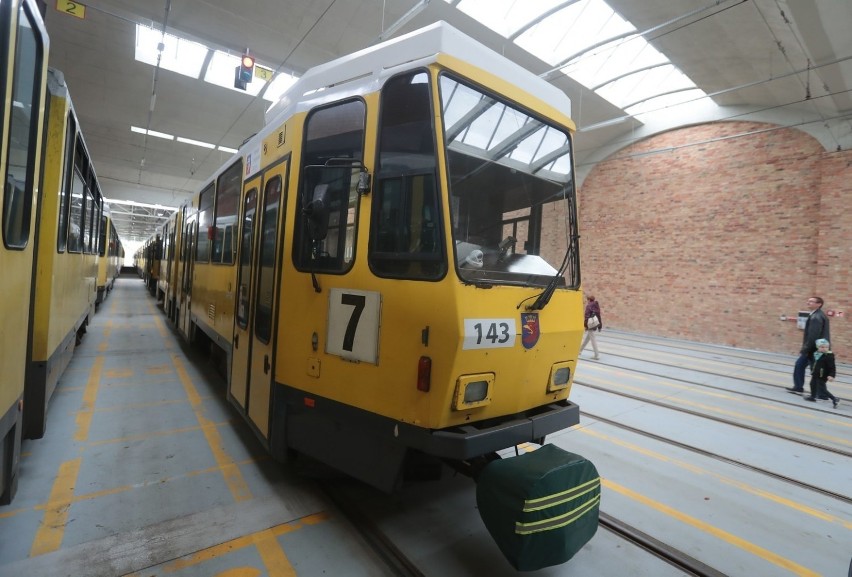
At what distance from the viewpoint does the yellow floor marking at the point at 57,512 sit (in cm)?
259

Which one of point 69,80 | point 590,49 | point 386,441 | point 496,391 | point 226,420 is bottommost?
point 226,420

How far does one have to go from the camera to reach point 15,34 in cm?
186

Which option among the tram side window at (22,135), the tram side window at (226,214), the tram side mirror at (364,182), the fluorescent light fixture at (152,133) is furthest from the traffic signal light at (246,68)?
the fluorescent light fixture at (152,133)

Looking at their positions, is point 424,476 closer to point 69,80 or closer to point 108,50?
point 108,50

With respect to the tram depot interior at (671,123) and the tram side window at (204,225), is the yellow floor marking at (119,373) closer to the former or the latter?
the tram side window at (204,225)

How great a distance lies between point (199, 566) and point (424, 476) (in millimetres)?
1578

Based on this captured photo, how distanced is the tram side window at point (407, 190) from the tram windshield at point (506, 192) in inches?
4.5

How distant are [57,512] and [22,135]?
8.30 ft

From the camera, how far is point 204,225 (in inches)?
272

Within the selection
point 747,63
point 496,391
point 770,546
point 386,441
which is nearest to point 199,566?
point 386,441

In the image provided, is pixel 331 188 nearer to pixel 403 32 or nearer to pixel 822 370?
pixel 822 370

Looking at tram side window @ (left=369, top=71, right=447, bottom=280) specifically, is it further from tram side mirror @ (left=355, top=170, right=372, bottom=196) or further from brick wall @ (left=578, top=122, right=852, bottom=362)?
brick wall @ (left=578, top=122, right=852, bottom=362)

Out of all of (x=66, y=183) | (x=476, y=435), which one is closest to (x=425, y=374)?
(x=476, y=435)

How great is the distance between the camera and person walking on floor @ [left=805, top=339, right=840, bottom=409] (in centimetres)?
724
